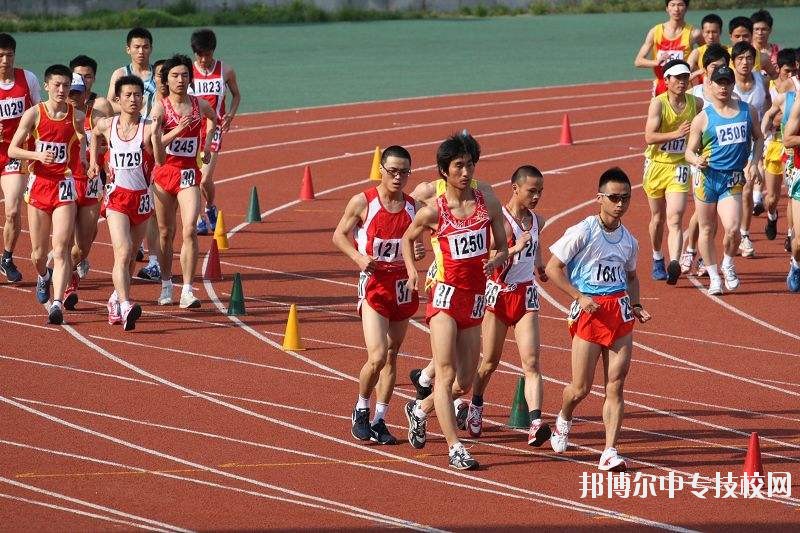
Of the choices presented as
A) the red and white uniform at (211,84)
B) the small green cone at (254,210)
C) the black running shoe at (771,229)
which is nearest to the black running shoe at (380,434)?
the red and white uniform at (211,84)

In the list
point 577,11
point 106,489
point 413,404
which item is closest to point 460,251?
point 413,404

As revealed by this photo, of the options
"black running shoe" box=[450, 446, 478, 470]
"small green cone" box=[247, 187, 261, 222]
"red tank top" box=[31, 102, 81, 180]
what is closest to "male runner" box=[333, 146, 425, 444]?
"black running shoe" box=[450, 446, 478, 470]

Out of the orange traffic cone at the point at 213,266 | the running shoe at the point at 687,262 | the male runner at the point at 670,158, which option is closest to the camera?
the male runner at the point at 670,158

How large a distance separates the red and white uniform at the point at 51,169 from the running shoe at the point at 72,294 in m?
0.80

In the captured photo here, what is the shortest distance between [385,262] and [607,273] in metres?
1.38

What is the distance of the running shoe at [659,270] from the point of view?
50.8 ft

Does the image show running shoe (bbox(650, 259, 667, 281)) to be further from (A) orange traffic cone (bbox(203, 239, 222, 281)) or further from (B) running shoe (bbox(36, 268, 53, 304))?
(B) running shoe (bbox(36, 268, 53, 304))

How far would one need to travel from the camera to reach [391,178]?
980 cm

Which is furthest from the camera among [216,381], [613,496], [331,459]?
[216,381]

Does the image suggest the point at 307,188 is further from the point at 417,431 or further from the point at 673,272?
the point at 417,431

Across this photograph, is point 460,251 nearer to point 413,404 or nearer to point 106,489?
point 413,404

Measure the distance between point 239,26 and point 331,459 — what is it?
3857 cm

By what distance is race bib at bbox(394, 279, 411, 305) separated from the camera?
32.3ft

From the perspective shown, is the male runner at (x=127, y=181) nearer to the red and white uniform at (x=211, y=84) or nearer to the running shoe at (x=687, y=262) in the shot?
the red and white uniform at (x=211, y=84)
